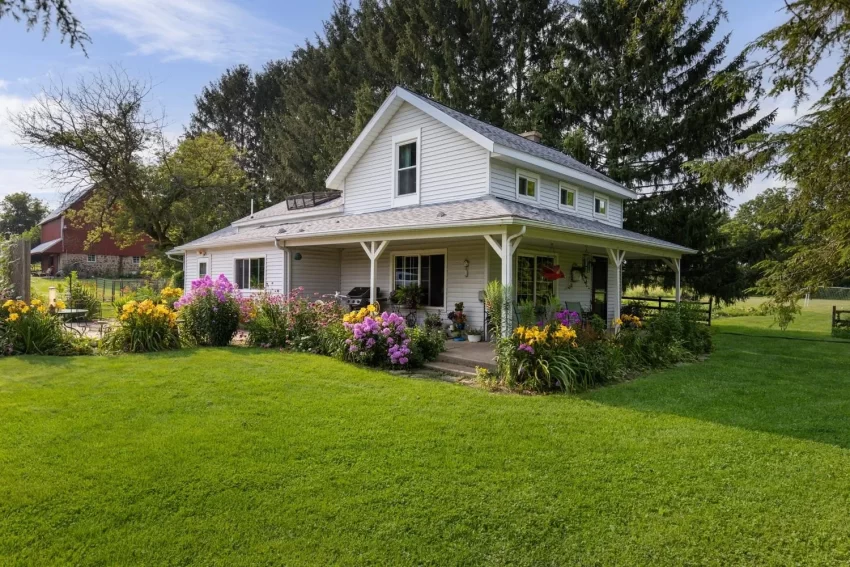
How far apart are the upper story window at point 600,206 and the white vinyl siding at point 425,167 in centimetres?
594

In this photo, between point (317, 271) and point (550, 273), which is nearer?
point (550, 273)

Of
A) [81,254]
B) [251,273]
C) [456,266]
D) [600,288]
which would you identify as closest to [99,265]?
[81,254]

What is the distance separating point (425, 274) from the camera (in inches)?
502

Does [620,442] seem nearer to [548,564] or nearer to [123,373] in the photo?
[548,564]

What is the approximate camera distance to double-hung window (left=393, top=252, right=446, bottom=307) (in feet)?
40.8

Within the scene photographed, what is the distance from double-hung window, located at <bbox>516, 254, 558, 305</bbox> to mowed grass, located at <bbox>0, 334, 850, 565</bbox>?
626cm

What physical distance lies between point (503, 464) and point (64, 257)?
45.2 m

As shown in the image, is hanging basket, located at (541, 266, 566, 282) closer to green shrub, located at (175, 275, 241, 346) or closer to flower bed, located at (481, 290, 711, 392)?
flower bed, located at (481, 290, 711, 392)

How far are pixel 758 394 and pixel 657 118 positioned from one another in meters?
15.8

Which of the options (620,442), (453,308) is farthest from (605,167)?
(620,442)

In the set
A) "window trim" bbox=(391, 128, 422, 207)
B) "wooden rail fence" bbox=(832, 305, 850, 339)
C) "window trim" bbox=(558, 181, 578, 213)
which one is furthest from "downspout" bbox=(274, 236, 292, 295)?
"wooden rail fence" bbox=(832, 305, 850, 339)

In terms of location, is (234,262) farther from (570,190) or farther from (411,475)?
(411,475)

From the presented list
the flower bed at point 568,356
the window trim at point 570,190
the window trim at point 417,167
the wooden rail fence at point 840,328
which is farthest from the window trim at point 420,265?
the wooden rail fence at point 840,328

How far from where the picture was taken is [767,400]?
A: 6.38 meters
